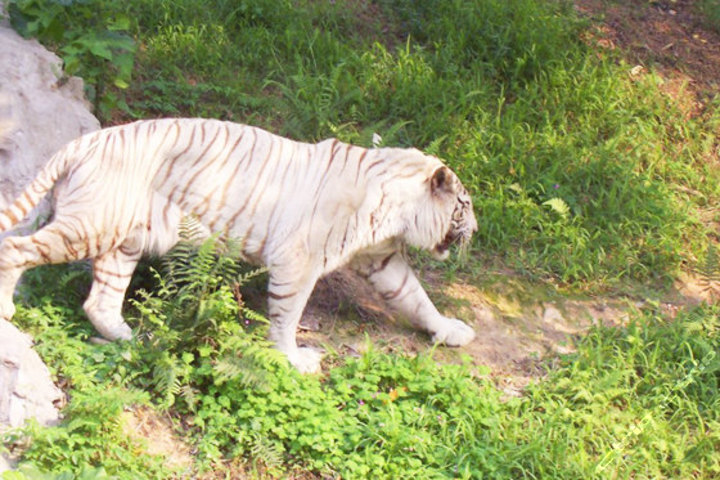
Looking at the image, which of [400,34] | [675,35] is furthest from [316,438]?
[675,35]

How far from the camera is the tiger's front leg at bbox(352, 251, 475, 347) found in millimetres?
5227

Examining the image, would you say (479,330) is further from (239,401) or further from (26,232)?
(26,232)

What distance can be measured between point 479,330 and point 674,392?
1189 millimetres

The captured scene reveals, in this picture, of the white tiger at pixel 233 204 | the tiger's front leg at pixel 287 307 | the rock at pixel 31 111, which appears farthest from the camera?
the rock at pixel 31 111

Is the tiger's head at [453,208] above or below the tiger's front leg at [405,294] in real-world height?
above

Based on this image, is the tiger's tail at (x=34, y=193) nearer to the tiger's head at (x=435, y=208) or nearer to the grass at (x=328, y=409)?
the grass at (x=328, y=409)

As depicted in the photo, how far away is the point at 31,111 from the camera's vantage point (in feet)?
17.1

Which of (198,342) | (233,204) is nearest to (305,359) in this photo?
(198,342)

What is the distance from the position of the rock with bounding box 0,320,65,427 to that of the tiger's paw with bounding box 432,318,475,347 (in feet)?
7.13

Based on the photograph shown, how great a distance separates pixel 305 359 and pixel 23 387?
1498 millimetres

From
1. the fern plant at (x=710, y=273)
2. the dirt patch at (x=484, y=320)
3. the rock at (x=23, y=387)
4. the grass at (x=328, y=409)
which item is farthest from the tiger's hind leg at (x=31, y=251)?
the fern plant at (x=710, y=273)

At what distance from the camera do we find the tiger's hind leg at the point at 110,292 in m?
4.54

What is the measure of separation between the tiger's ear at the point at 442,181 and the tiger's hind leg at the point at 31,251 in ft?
6.11

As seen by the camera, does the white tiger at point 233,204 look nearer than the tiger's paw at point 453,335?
Yes
